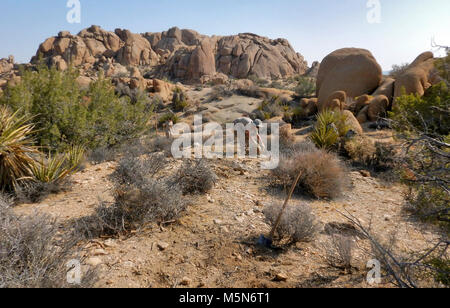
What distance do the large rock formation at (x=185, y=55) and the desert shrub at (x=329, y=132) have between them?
30673 mm

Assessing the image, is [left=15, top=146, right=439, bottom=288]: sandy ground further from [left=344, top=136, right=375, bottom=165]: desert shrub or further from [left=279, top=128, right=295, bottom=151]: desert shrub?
[left=279, top=128, right=295, bottom=151]: desert shrub

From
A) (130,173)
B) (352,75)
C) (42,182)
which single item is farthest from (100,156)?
(352,75)

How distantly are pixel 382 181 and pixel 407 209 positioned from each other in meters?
1.91

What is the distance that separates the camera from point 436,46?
2568 mm

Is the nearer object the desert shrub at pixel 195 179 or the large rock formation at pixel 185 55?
the desert shrub at pixel 195 179

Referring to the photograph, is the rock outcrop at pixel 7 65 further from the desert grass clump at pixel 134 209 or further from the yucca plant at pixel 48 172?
the desert grass clump at pixel 134 209

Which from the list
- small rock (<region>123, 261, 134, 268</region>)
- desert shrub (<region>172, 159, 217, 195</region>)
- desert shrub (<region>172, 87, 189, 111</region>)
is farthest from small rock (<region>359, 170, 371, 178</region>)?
desert shrub (<region>172, 87, 189, 111</region>)

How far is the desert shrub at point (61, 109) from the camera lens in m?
6.16

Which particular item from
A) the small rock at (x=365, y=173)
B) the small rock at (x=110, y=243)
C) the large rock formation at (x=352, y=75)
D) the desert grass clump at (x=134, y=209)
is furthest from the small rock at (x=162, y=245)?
the large rock formation at (x=352, y=75)

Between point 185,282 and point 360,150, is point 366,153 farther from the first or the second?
point 185,282

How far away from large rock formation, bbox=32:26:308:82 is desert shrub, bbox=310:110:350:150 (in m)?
30.7

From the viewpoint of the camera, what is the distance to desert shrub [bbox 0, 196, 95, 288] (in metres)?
1.96

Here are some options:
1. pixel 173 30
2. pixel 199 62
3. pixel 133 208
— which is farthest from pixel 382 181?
pixel 173 30
